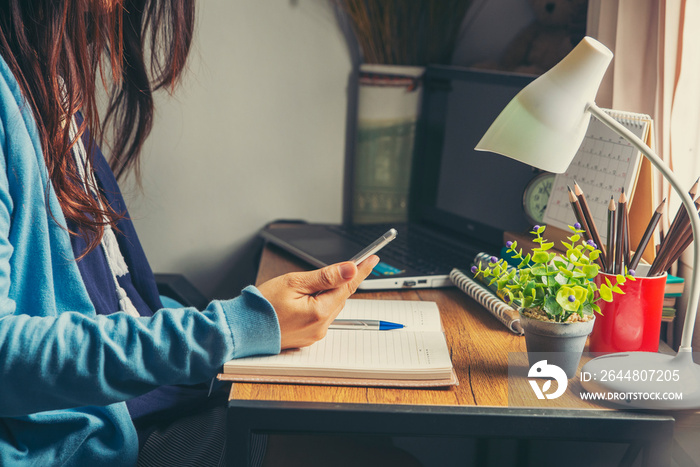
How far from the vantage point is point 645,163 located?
91 cm

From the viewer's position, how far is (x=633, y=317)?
77cm

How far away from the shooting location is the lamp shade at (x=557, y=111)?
2.21ft

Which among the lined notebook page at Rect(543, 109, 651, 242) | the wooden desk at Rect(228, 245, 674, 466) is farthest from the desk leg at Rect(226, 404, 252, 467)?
the lined notebook page at Rect(543, 109, 651, 242)

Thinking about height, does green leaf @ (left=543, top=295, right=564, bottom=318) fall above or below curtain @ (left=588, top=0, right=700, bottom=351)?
below

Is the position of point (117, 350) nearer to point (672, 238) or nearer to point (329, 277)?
point (329, 277)

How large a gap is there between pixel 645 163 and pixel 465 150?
50 centimetres

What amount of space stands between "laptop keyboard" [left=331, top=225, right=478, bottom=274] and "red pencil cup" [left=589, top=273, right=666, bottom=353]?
36cm

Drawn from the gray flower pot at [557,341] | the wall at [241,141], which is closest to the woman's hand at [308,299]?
the gray flower pot at [557,341]

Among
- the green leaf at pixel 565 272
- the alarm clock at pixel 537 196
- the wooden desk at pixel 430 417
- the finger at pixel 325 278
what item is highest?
the alarm clock at pixel 537 196

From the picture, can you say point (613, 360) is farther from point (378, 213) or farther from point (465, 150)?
point (378, 213)

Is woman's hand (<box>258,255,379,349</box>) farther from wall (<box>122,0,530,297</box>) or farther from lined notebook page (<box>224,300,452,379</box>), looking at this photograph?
wall (<box>122,0,530,297</box>)

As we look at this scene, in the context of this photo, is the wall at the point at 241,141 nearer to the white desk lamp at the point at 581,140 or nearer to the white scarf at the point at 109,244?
the white scarf at the point at 109,244

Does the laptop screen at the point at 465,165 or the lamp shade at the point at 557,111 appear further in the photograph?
the laptop screen at the point at 465,165

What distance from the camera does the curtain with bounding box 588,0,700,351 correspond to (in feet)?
3.06
